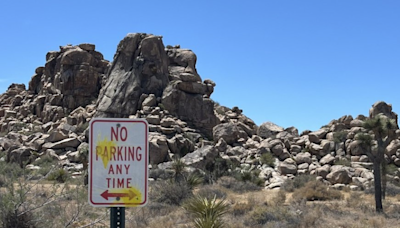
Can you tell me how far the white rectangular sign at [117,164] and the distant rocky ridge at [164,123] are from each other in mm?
26494

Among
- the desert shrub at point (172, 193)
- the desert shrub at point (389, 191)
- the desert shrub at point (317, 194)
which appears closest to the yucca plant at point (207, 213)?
the desert shrub at point (172, 193)

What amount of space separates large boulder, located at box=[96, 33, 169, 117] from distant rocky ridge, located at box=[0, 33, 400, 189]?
0.10 metres

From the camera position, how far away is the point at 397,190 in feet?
86.8

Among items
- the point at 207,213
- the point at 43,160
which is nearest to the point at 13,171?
the point at 207,213

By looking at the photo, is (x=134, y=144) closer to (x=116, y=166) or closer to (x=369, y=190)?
(x=116, y=166)

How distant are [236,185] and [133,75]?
22.6 metres

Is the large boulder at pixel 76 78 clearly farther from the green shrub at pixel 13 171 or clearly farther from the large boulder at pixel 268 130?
the green shrub at pixel 13 171

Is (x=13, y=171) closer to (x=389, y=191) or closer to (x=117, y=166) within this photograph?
(x=117, y=166)

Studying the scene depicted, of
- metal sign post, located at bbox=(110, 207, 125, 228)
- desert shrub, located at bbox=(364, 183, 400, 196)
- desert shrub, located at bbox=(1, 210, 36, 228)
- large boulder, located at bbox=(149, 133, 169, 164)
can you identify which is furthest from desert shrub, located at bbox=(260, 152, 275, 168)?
metal sign post, located at bbox=(110, 207, 125, 228)

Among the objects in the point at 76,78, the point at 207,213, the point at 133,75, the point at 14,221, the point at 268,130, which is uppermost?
the point at 76,78

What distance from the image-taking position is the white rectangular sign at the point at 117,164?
262 cm

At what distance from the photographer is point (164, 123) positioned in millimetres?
39656

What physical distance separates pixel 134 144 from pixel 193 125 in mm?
40542

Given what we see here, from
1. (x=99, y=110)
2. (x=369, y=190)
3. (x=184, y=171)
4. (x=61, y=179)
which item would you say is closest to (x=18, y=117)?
(x=99, y=110)
